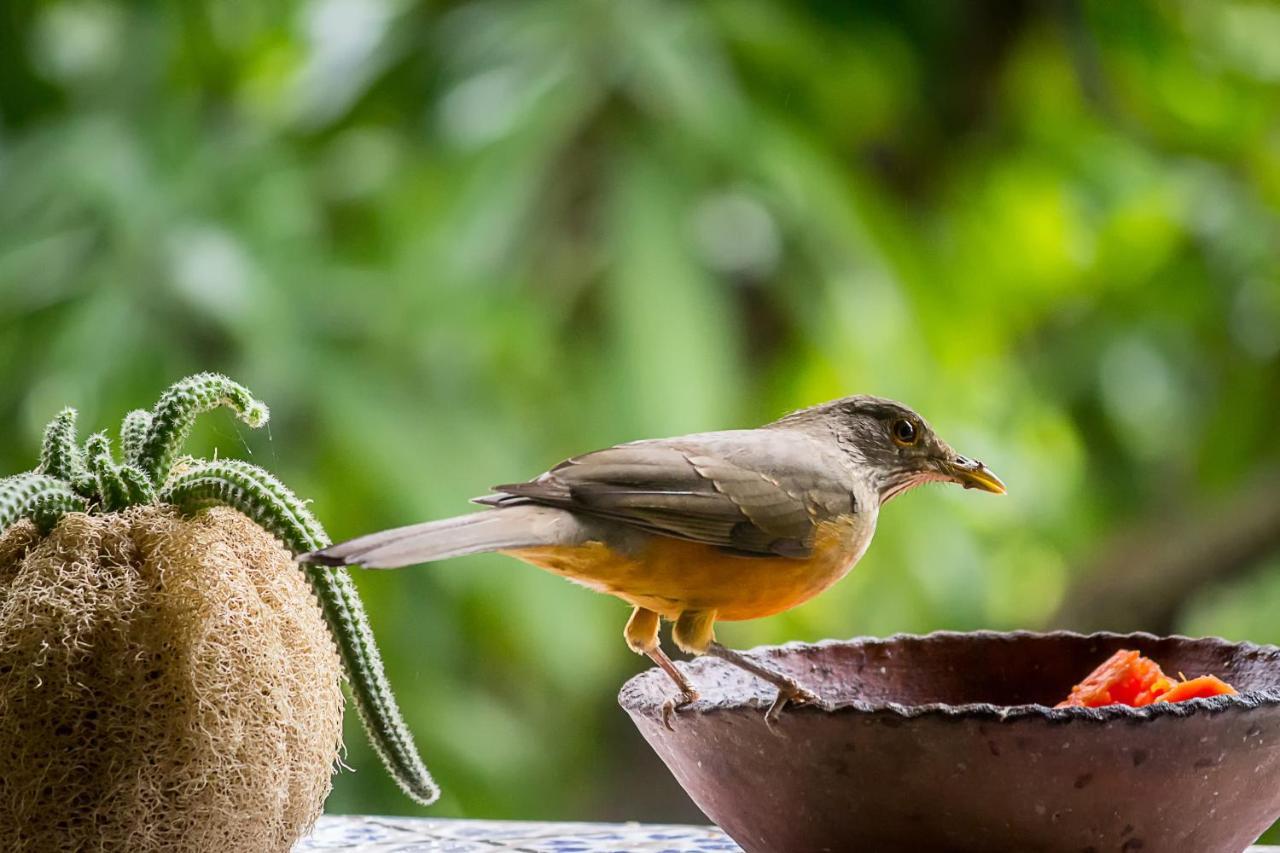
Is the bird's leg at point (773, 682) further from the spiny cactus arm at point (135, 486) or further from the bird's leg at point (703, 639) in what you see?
the spiny cactus arm at point (135, 486)

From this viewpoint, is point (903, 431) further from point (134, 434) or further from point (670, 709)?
point (134, 434)

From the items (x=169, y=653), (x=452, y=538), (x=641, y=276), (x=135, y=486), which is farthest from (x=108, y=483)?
(x=641, y=276)

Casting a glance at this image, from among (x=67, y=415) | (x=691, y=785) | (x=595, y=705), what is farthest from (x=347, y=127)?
(x=691, y=785)

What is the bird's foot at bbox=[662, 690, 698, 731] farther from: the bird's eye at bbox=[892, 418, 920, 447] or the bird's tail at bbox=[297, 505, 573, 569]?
the bird's eye at bbox=[892, 418, 920, 447]

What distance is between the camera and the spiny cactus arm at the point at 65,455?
5.37ft

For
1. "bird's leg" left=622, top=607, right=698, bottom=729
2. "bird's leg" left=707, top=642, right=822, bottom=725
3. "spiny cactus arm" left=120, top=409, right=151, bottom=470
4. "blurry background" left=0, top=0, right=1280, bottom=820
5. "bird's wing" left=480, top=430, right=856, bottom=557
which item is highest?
"blurry background" left=0, top=0, right=1280, bottom=820

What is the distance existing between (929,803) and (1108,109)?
321 centimetres

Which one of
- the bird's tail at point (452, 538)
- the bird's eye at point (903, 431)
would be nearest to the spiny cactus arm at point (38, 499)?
the bird's tail at point (452, 538)

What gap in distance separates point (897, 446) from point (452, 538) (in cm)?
77

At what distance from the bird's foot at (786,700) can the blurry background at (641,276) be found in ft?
2.97

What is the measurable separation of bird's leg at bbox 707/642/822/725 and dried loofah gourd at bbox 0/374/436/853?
384 millimetres

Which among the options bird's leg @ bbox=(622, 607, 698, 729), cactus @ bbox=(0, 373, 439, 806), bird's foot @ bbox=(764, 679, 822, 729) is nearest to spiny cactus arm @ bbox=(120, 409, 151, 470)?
cactus @ bbox=(0, 373, 439, 806)

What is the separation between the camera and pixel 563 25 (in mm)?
3146

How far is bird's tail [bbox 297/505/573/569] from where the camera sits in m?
1.37
